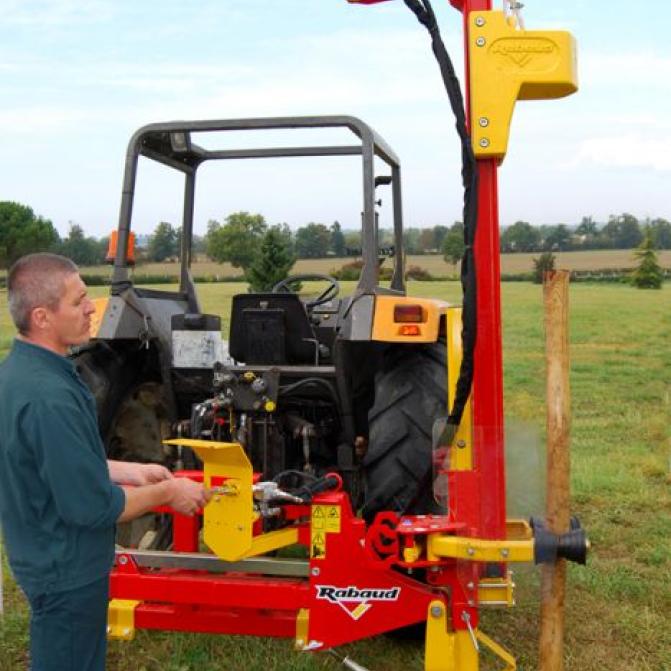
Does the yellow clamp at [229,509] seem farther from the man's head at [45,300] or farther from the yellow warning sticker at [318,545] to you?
the man's head at [45,300]

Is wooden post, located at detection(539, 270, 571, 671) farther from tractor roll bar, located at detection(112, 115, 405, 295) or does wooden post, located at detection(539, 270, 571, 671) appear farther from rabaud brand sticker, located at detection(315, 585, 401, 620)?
tractor roll bar, located at detection(112, 115, 405, 295)

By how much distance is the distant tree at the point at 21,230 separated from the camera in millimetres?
49062

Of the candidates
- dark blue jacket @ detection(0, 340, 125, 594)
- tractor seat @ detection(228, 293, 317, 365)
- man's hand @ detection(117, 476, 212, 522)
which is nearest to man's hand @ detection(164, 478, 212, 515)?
man's hand @ detection(117, 476, 212, 522)

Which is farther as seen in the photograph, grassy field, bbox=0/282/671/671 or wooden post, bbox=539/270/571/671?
grassy field, bbox=0/282/671/671

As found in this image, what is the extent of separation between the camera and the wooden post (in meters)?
2.77

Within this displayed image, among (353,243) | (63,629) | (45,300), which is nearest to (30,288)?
(45,300)

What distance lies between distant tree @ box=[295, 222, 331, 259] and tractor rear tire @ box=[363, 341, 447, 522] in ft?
3.97

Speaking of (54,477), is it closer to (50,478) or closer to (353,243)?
(50,478)

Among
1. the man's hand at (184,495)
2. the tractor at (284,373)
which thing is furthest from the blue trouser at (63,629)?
the tractor at (284,373)

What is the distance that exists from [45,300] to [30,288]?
51mm

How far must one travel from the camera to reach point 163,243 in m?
4.97

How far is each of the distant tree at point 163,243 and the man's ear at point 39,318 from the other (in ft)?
7.26

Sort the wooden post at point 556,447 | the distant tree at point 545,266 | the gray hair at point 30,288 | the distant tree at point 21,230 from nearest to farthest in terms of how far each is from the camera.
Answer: the gray hair at point 30,288 → the wooden post at point 556,447 → the distant tree at point 545,266 → the distant tree at point 21,230

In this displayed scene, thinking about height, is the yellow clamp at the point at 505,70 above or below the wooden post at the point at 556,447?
above
